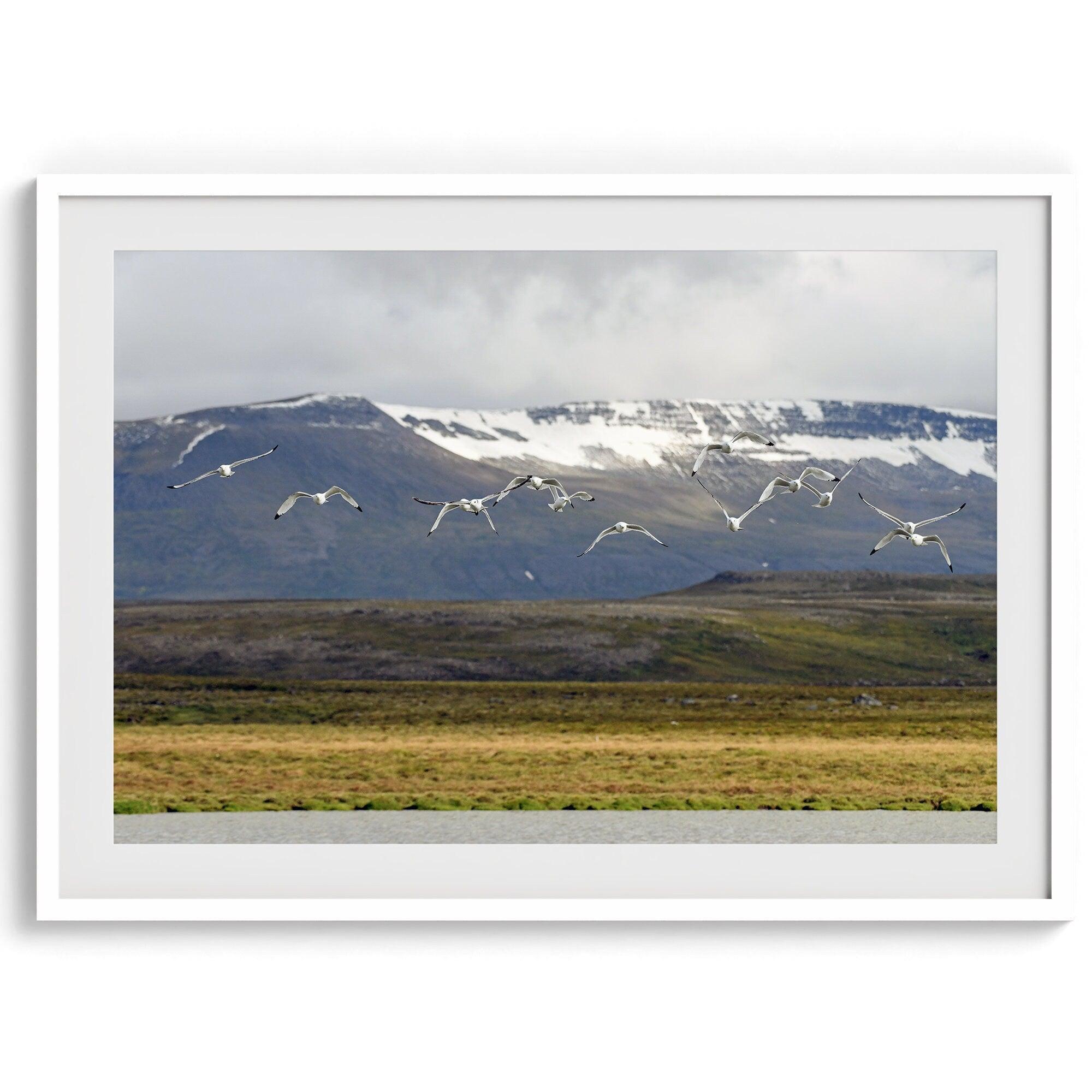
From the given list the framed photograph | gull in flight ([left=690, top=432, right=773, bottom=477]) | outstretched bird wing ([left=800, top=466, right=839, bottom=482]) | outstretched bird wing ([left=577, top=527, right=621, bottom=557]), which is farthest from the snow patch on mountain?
outstretched bird wing ([left=800, top=466, right=839, bottom=482])

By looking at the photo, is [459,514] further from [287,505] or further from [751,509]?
[287,505]

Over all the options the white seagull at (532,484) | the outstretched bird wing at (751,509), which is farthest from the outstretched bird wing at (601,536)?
the outstretched bird wing at (751,509)

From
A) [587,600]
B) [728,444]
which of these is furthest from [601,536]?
[587,600]

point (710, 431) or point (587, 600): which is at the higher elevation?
point (710, 431)

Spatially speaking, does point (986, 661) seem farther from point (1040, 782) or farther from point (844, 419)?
point (1040, 782)
